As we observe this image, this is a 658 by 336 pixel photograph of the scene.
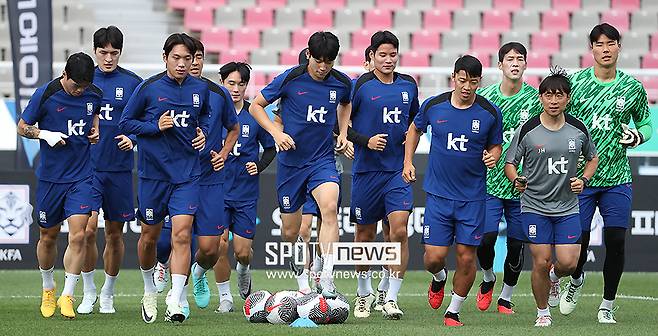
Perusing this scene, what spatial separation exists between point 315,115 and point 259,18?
1309cm

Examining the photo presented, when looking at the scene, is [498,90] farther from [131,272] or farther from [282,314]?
[131,272]

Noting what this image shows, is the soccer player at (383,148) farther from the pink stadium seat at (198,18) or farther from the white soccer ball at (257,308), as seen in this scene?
the pink stadium seat at (198,18)

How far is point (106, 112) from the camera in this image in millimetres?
11914

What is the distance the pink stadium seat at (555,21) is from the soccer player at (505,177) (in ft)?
42.1

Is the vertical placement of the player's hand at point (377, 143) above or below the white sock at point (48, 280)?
above

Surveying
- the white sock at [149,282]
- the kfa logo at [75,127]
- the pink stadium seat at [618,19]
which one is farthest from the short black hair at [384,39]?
the pink stadium seat at [618,19]

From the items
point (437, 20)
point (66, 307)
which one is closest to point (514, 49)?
point (66, 307)

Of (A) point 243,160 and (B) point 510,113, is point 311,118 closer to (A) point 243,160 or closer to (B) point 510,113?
(A) point 243,160

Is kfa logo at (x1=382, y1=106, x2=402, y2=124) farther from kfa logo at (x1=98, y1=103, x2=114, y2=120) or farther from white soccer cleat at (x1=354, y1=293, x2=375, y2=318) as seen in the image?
kfa logo at (x1=98, y1=103, x2=114, y2=120)

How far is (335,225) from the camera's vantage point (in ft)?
35.9

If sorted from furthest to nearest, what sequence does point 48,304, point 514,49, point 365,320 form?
1. point 514,49
2. point 48,304
3. point 365,320

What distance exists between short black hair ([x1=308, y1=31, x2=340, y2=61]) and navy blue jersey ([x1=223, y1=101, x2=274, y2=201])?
197 cm

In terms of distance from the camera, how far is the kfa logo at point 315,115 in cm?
1130

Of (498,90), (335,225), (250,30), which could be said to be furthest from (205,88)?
(250,30)
